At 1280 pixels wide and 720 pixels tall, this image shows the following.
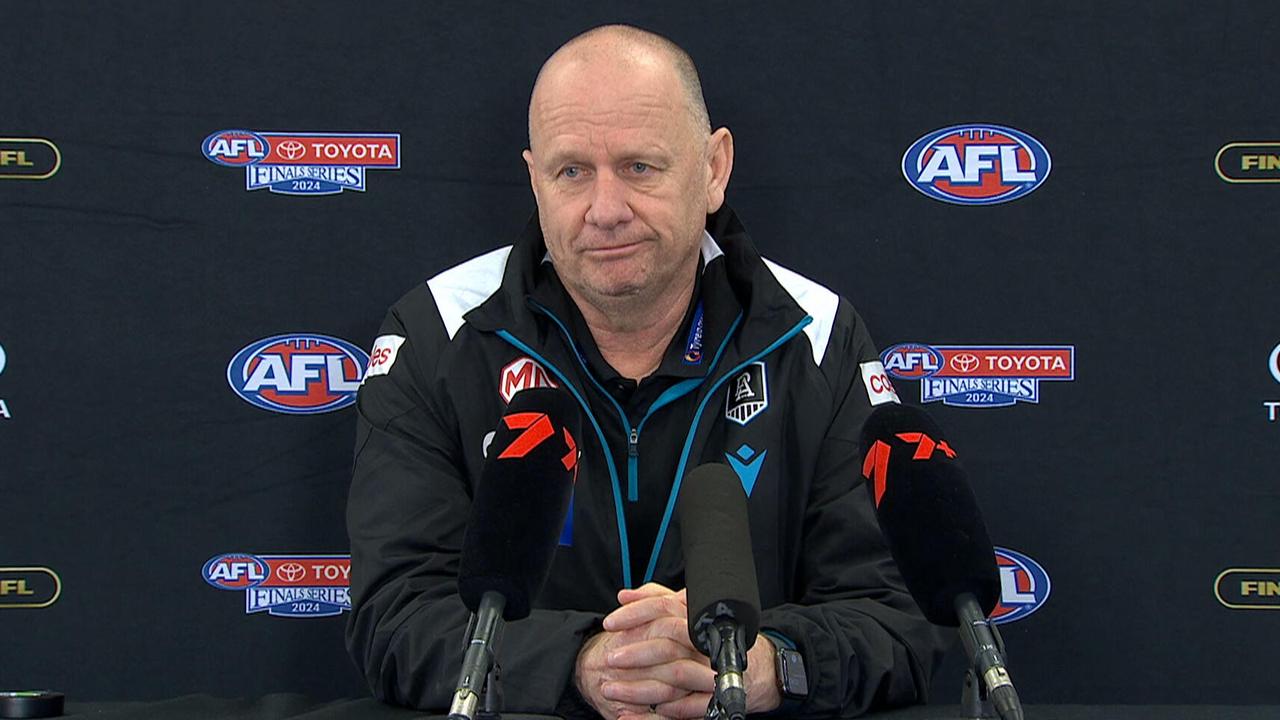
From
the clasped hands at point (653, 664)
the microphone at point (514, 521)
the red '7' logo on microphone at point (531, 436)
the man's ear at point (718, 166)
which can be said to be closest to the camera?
the microphone at point (514, 521)

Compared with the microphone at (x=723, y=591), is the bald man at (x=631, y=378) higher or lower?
higher

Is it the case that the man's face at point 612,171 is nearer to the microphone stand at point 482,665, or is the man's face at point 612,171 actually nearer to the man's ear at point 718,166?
the man's ear at point 718,166

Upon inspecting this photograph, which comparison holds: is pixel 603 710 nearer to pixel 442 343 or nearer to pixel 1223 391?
pixel 442 343

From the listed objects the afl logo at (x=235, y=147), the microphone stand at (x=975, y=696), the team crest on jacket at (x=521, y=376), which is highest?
the afl logo at (x=235, y=147)

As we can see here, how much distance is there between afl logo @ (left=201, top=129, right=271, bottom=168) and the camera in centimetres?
229

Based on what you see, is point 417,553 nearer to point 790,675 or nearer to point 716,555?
point 790,675

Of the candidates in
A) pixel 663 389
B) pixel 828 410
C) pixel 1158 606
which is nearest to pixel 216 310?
pixel 663 389

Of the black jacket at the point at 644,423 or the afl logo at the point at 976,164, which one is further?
the afl logo at the point at 976,164

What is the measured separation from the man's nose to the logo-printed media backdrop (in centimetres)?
46

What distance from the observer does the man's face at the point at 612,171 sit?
1913 millimetres

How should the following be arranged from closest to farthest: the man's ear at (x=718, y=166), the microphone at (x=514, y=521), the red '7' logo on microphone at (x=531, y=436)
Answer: the microphone at (x=514, y=521) < the red '7' logo on microphone at (x=531, y=436) < the man's ear at (x=718, y=166)

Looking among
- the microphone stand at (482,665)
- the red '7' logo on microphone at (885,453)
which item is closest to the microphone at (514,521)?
the microphone stand at (482,665)

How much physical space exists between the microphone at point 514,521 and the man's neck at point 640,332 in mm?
760

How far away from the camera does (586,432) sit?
199cm
